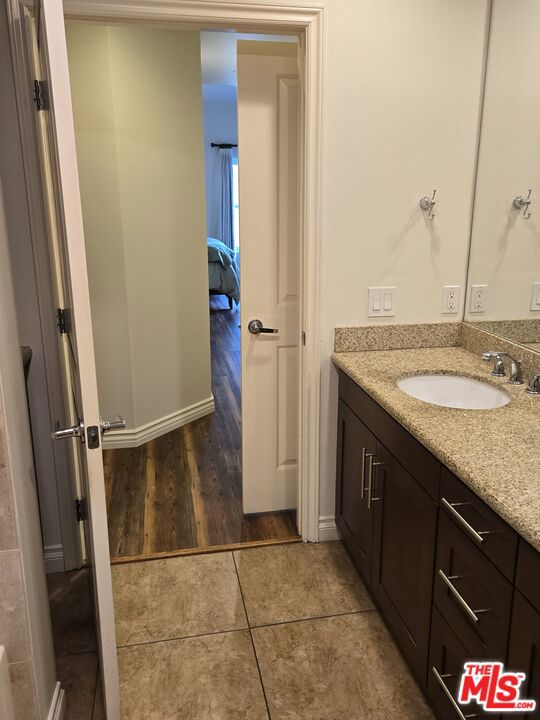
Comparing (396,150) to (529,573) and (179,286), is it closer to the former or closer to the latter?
(529,573)

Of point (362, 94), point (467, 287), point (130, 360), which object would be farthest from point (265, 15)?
point (130, 360)

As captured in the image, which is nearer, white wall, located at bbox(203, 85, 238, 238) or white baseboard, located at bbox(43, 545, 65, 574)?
white baseboard, located at bbox(43, 545, 65, 574)

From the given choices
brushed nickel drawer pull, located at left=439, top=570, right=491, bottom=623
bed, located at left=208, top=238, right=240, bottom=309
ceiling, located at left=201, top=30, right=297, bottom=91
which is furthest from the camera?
bed, located at left=208, top=238, right=240, bottom=309

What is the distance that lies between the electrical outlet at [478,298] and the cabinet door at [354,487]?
67 cm

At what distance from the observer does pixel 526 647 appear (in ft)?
3.76

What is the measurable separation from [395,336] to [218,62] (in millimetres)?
4928

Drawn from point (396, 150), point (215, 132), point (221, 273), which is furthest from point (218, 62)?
point (396, 150)

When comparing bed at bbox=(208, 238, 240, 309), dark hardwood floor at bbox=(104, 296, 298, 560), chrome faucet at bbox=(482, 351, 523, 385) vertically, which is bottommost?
dark hardwood floor at bbox=(104, 296, 298, 560)

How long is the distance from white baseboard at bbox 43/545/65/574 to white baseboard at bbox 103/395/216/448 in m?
1.20

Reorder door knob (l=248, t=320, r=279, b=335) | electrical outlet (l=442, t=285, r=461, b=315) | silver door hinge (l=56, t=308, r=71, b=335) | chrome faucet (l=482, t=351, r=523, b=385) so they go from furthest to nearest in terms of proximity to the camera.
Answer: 1. door knob (l=248, t=320, r=279, b=335)
2. electrical outlet (l=442, t=285, r=461, b=315)
3. chrome faucet (l=482, t=351, r=523, b=385)
4. silver door hinge (l=56, t=308, r=71, b=335)

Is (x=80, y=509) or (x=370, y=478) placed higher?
(x=370, y=478)

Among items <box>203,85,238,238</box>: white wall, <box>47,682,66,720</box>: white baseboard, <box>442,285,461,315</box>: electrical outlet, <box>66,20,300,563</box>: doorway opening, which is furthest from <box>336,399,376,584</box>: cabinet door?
<box>203,85,238,238</box>: white wall

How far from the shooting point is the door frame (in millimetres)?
1924

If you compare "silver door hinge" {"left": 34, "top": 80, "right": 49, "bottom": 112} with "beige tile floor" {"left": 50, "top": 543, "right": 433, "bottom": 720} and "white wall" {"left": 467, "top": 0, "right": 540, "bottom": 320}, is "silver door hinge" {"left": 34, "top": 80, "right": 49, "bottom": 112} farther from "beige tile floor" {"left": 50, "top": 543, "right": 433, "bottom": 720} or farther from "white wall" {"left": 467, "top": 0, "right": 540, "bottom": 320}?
"beige tile floor" {"left": 50, "top": 543, "right": 433, "bottom": 720}
